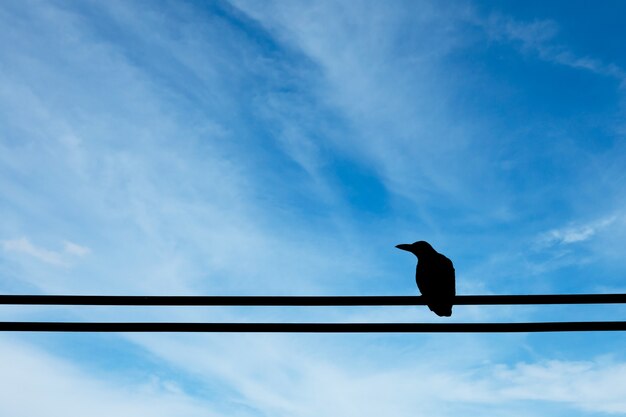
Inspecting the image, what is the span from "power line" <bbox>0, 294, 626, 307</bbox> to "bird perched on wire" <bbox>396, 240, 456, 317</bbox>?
2.21m

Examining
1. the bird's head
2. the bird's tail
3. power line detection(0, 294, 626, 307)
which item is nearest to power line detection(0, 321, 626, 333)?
power line detection(0, 294, 626, 307)

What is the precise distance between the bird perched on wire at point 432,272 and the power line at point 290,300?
221 centimetres

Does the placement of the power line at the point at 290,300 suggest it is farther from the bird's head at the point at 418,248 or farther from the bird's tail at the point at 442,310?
Answer: the bird's head at the point at 418,248

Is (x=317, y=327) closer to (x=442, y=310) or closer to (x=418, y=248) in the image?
(x=442, y=310)

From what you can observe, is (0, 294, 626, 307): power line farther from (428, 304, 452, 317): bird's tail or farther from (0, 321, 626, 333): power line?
(428, 304, 452, 317): bird's tail

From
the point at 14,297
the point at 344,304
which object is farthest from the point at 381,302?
the point at 14,297

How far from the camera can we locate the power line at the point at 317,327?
352cm

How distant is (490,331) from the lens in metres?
3.50

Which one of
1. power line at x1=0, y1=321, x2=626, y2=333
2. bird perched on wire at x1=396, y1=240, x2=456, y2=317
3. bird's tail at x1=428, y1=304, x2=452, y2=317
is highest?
bird perched on wire at x1=396, y1=240, x2=456, y2=317

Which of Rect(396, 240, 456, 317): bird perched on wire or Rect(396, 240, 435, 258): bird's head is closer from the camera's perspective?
Rect(396, 240, 456, 317): bird perched on wire

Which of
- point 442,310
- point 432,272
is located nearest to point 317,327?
point 442,310

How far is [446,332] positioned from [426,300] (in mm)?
276

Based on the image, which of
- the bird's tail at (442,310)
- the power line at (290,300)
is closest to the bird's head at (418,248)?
the bird's tail at (442,310)

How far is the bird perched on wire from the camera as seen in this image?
606 cm
